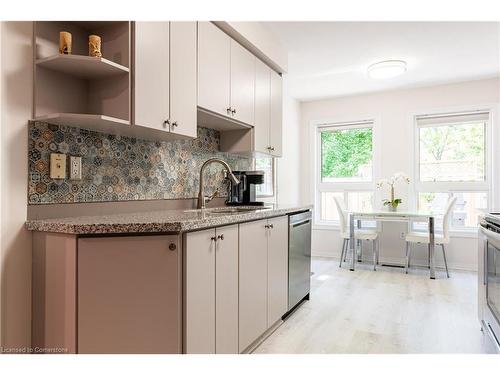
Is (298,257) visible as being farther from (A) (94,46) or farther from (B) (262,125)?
(A) (94,46)

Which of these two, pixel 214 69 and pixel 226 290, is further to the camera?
pixel 214 69

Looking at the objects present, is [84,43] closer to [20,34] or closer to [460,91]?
[20,34]

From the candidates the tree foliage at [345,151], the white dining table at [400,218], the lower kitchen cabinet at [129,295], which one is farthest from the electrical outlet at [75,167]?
the tree foliage at [345,151]

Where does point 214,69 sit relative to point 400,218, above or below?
above

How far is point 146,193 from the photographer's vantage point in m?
2.14

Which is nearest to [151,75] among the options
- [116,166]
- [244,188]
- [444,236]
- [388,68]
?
[116,166]

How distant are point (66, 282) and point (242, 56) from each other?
2.03 metres

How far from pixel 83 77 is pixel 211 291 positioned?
1.26m

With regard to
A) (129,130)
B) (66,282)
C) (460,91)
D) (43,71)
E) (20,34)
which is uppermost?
(460,91)

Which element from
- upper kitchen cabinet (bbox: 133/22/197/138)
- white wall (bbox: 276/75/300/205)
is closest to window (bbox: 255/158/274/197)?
white wall (bbox: 276/75/300/205)

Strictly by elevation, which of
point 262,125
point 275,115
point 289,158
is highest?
point 275,115

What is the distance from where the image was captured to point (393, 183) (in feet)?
15.5

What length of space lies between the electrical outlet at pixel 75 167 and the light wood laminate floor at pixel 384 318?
146cm
